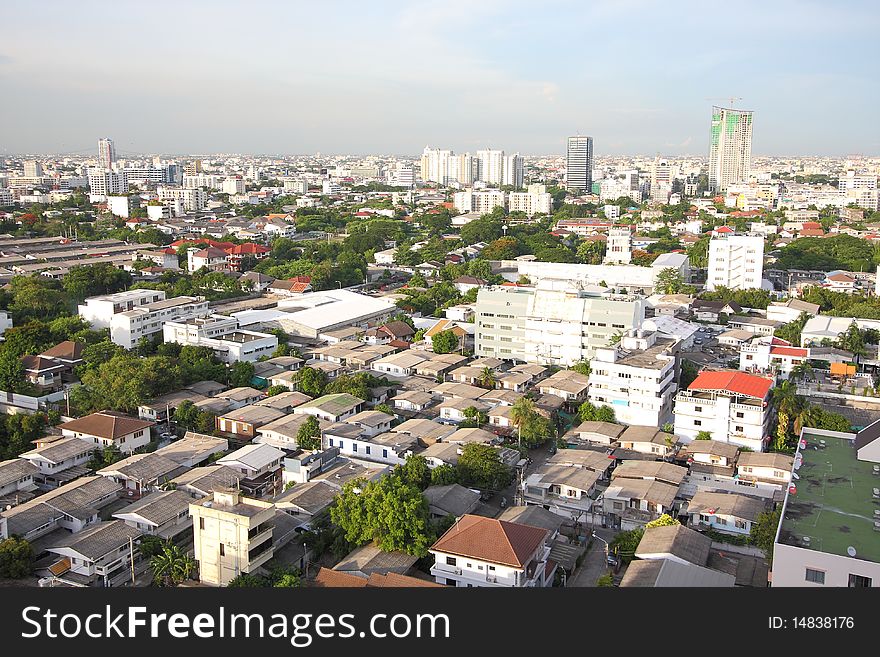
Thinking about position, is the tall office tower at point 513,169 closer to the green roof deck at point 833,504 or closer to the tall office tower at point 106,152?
the tall office tower at point 106,152

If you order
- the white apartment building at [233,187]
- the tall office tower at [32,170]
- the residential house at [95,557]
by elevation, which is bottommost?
the residential house at [95,557]

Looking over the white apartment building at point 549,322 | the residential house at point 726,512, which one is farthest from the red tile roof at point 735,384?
the white apartment building at point 549,322

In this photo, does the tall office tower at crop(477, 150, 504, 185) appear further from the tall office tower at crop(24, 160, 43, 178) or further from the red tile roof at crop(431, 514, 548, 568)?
the red tile roof at crop(431, 514, 548, 568)

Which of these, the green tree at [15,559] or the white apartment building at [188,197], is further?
the white apartment building at [188,197]

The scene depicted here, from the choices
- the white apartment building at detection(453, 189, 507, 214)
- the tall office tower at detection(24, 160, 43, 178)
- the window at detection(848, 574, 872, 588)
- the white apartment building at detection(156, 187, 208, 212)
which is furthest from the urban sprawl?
the tall office tower at detection(24, 160, 43, 178)
